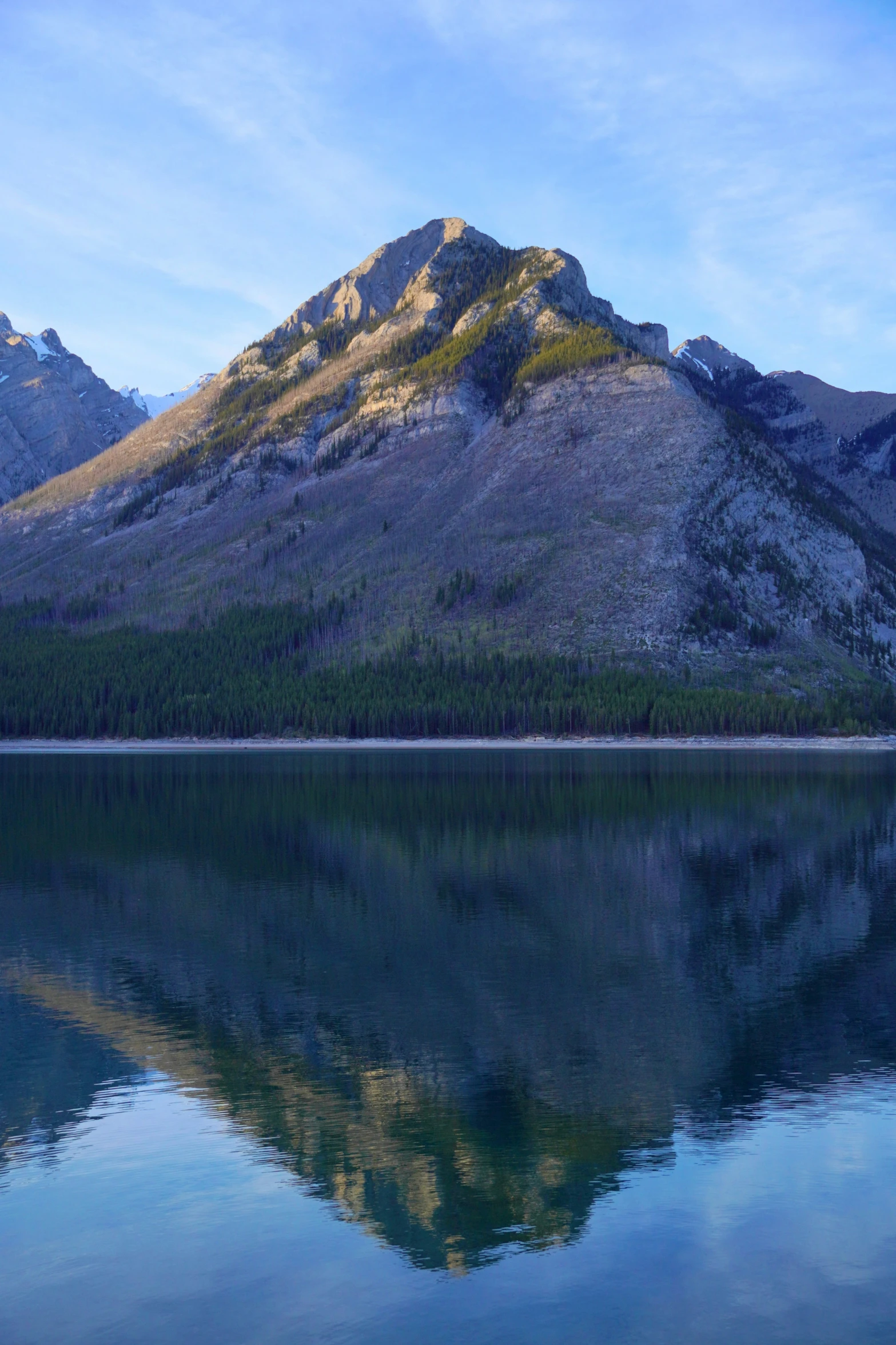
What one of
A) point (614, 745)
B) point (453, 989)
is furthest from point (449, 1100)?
point (614, 745)

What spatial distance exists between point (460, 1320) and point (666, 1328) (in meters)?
2.80

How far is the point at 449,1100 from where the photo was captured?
80.5 feet

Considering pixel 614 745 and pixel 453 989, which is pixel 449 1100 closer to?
pixel 453 989

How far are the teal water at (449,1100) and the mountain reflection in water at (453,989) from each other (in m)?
0.15

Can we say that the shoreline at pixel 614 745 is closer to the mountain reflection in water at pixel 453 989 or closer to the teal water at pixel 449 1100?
the mountain reflection in water at pixel 453 989

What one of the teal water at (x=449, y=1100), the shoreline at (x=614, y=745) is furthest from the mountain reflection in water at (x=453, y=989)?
the shoreline at (x=614, y=745)

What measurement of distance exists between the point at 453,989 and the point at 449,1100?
30.7 ft

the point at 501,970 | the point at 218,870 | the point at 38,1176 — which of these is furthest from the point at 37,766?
the point at 38,1176

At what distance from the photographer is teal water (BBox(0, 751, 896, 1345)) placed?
16578mm

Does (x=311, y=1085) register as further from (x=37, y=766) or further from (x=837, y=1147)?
(x=37, y=766)

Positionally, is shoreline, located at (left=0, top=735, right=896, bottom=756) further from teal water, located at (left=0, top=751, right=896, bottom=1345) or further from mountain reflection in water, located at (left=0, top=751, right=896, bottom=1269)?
teal water, located at (left=0, top=751, right=896, bottom=1345)

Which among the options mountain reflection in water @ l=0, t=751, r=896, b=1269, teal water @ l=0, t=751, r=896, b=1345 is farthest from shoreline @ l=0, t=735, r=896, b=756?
teal water @ l=0, t=751, r=896, b=1345

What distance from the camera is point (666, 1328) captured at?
51.1 ft

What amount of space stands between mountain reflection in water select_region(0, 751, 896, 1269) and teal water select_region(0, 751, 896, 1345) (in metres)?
0.15
